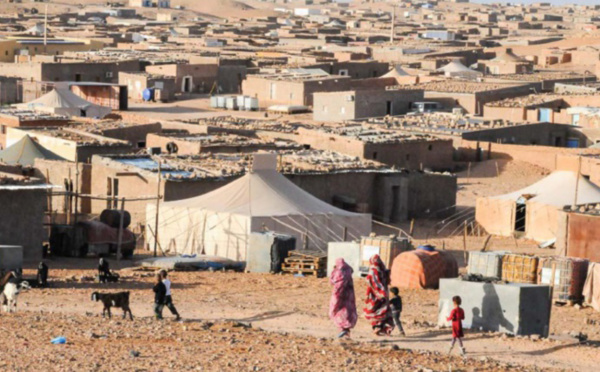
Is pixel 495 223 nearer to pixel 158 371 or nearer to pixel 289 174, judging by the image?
pixel 289 174

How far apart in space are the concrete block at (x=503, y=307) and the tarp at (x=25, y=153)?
14.9 m

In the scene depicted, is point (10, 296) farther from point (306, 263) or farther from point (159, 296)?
point (306, 263)

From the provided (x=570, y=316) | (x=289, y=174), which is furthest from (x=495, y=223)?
(x=570, y=316)

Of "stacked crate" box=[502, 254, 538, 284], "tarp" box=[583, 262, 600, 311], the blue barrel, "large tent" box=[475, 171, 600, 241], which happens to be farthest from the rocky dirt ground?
the blue barrel

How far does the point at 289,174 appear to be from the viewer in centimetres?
2777

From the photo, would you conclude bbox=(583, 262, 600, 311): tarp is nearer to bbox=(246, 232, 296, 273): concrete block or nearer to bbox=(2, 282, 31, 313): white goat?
bbox=(246, 232, 296, 273): concrete block

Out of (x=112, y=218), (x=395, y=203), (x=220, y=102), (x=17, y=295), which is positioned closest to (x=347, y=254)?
(x=112, y=218)

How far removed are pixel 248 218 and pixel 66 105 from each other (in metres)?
20.4

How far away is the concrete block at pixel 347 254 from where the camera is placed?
71.1 ft

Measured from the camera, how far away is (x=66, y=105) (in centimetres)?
4300

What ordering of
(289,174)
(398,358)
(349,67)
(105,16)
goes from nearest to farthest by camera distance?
(398,358), (289,174), (349,67), (105,16)

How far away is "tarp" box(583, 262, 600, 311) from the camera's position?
20109 millimetres

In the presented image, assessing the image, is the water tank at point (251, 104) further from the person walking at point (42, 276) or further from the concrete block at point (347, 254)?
the person walking at point (42, 276)

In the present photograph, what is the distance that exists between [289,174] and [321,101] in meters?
18.7
